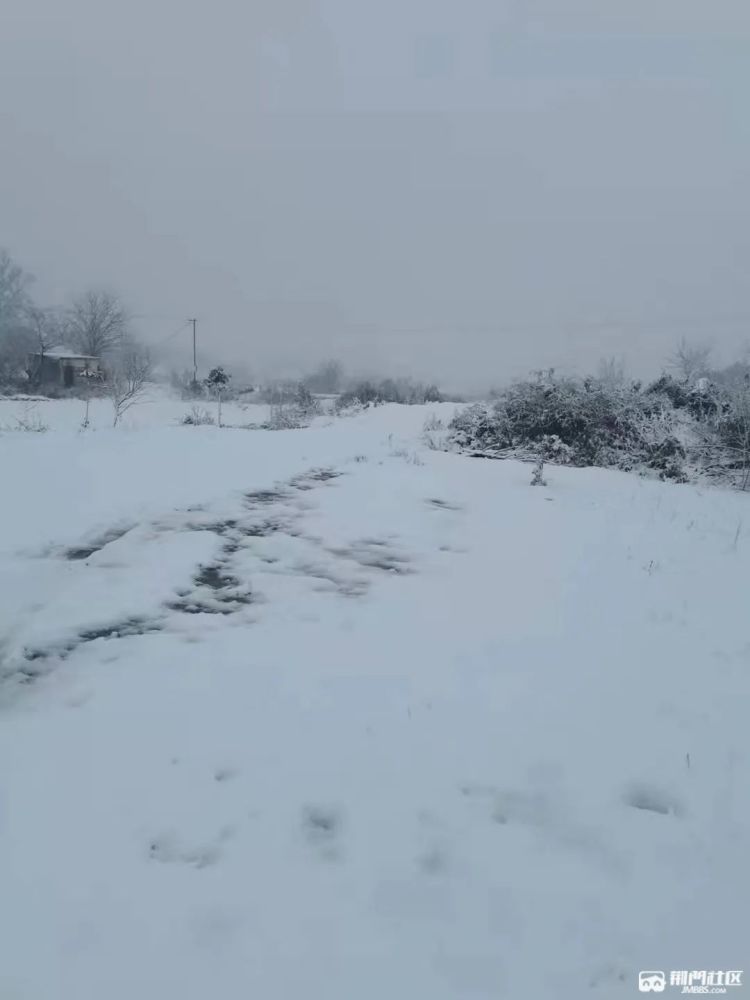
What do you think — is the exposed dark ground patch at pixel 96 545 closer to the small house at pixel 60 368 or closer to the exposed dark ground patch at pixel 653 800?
the exposed dark ground patch at pixel 653 800

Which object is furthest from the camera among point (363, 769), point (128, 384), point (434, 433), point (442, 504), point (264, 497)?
point (128, 384)

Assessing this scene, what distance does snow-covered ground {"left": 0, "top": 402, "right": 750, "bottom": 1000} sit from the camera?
1845 mm

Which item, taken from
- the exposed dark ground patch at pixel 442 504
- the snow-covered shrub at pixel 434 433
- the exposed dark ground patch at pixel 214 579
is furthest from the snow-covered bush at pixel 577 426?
the exposed dark ground patch at pixel 214 579

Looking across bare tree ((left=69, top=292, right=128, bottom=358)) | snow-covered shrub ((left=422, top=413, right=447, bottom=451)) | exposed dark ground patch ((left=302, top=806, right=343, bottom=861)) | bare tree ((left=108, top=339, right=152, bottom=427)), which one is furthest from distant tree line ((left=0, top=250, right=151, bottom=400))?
exposed dark ground patch ((left=302, top=806, right=343, bottom=861))

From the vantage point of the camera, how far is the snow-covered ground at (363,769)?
1.84 metres

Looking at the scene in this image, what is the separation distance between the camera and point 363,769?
265cm

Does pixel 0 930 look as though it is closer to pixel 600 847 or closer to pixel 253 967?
pixel 253 967

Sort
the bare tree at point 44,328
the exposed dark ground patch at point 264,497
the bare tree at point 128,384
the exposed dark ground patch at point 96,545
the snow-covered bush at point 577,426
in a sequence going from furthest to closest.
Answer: the bare tree at point 44,328
the bare tree at point 128,384
the snow-covered bush at point 577,426
the exposed dark ground patch at point 264,497
the exposed dark ground patch at point 96,545

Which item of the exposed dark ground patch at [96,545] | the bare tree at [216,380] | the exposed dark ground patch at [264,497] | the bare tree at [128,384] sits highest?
the bare tree at [216,380]

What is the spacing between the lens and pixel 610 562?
19.0 feet

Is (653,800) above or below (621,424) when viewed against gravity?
below

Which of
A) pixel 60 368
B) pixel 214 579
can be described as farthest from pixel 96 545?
pixel 60 368

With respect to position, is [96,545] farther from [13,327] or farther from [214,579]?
[13,327]

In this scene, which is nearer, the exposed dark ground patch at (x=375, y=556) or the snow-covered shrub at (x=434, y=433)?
the exposed dark ground patch at (x=375, y=556)
